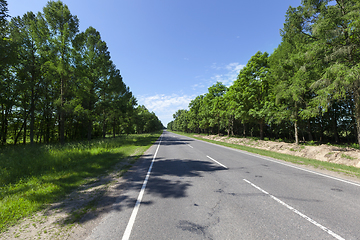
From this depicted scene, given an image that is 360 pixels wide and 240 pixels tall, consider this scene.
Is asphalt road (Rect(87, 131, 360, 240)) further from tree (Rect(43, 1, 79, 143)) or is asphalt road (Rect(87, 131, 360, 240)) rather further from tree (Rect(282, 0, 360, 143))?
tree (Rect(43, 1, 79, 143))

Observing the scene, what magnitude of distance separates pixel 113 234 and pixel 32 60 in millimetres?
24488

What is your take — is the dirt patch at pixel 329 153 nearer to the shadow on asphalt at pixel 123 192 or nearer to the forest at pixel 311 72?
the forest at pixel 311 72

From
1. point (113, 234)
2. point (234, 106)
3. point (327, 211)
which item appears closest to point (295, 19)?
point (234, 106)

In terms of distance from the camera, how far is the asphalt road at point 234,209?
297 centimetres

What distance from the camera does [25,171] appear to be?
726cm

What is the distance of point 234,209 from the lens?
3.90 m

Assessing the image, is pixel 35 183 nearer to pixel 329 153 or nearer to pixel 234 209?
pixel 234 209

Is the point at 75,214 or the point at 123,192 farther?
the point at 123,192

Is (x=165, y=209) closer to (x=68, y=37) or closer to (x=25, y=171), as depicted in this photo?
(x=25, y=171)

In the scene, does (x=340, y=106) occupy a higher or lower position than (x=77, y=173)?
higher

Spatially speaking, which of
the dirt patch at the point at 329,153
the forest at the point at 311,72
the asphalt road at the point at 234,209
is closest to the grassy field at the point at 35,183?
the asphalt road at the point at 234,209

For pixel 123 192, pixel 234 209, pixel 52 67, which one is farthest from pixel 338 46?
pixel 52 67

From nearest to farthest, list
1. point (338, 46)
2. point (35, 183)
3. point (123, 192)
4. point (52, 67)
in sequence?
1. point (123, 192)
2. point (35, 183)
3. point (338, 46)
4. point (52, 67)

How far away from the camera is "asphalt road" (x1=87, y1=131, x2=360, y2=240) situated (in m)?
2.97
